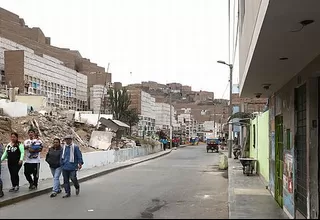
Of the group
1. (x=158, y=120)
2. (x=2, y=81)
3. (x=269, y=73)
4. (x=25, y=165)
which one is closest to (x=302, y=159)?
(x=269, y=73)

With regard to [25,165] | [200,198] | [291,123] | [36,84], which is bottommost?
[200,198]

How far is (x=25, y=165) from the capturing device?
12.9m

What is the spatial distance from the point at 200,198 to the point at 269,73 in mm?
4226

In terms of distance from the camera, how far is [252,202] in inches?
421

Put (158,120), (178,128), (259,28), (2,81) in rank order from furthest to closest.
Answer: (178,128) < (158,120) < (2,81) < (259,28)

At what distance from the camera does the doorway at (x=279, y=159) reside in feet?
35.4

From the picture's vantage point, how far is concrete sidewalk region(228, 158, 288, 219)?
8898mm

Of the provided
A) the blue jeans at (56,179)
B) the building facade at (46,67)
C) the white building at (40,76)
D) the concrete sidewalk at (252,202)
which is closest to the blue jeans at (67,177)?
the blue jeans at (56,179)

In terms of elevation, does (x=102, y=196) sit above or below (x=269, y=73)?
below

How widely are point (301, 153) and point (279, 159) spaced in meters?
2.70

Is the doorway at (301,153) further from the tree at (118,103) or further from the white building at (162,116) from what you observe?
the white building at (162,116)

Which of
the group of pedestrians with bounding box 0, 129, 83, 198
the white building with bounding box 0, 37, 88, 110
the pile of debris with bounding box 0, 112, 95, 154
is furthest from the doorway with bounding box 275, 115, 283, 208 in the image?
the white building with bounding box 0, 37, 88, 110

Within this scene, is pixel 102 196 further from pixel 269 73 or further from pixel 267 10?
pixel 267 10

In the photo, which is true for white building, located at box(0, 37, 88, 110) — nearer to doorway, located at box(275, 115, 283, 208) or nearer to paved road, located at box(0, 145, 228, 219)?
paved road, located at box(0, 145, 228, 219)
